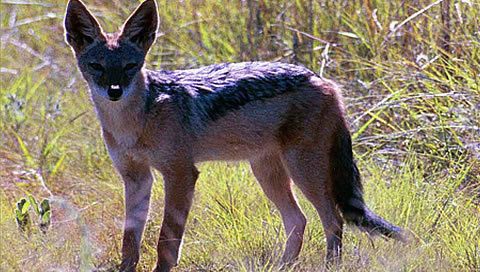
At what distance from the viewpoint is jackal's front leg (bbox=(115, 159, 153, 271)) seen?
15.4ft

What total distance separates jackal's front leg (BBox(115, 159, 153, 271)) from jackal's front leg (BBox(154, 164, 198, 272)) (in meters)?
0.24

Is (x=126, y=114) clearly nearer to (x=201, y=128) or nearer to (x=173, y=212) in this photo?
(x=201, y=128)

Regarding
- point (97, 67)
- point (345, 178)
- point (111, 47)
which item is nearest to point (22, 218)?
point (97, 67)

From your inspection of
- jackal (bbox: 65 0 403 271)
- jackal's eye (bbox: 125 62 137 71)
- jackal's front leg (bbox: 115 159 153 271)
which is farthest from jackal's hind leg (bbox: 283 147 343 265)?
jackal's eye (bbox: 125 62 137 71)

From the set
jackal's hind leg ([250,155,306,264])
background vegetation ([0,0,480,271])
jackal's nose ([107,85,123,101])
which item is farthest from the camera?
jackal's hind leg ([250,155,306,264])

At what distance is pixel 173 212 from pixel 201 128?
1.69 feet

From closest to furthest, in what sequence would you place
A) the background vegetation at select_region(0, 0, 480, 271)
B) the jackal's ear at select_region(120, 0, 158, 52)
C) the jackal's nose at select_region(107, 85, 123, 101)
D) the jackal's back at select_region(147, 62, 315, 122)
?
the jackal's nose at select_region(107, 85, 123, 101), the background vegetation at select_region(0, 0, 480, 271), the jackal's ear at select_region(120, 0, 158, 52), the jackal's back at select_region(147, 62, 315, 122)

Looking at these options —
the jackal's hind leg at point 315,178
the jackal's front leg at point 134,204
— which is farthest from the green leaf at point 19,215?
the jackal's hind leg at point 315,178

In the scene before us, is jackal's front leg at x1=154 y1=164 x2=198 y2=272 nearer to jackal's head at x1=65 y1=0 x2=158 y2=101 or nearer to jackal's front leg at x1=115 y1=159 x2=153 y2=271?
jackal's front leg at x1=115 y1=159 x2=153 y2=271

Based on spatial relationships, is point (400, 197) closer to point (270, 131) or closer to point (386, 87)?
point (270, 131)

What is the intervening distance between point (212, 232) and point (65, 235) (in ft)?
2.85

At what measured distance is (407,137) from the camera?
5523 mm

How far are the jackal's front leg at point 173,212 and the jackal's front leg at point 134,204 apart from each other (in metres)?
0.24

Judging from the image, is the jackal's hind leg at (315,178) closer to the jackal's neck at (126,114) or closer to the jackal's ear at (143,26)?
the jackal's neck at (126,114)
